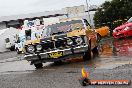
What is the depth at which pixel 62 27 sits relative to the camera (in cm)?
1459

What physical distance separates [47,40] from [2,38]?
3463 centimetres

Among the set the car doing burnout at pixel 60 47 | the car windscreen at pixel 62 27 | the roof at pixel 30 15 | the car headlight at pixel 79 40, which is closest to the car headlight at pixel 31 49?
the car doing burnout at pixel 60 47

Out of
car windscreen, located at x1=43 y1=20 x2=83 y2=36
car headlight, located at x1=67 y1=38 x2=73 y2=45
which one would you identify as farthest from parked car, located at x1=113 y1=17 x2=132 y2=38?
car headlight, located at x1=67 y1=38 x2=73 y2=45

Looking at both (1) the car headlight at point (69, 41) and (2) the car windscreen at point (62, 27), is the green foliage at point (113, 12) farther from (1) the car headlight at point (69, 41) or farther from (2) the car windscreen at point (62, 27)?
(1) the car headlight at point (69, 41)

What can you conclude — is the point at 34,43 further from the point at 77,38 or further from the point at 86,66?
the point at 86,66

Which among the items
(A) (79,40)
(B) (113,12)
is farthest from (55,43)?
(B) (113,12)

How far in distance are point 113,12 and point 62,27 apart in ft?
54.0

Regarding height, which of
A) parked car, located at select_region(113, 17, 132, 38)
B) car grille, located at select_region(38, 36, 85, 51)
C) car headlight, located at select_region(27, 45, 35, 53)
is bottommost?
parked car, located at select_region(113, 17, 132, 38)

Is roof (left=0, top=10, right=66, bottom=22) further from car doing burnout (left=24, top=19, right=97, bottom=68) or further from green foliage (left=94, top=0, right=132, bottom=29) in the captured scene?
car doing burnout (left=24, top=19, right=97, bottom=68)

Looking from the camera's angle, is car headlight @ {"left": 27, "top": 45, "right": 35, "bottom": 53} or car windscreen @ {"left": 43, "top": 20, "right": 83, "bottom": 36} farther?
car windscreen @ {"left": 43, "top": 20, "right": 83, "bottom": 36}

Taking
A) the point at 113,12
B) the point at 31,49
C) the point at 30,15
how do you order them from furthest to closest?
the point at 30,15 → the point at 113,12 → the point at 31,49

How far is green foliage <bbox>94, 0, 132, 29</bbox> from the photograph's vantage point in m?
30.4

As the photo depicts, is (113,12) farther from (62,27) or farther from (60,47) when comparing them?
(60,47)

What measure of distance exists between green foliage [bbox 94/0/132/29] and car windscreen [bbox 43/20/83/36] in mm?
15550
